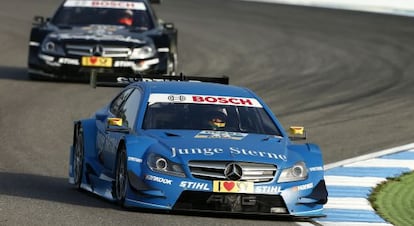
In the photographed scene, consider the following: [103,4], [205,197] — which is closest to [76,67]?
[103,4]

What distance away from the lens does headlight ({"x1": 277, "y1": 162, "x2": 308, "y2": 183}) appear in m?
11.0

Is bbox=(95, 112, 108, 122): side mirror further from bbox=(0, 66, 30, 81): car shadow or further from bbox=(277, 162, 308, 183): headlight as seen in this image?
bbox=(0, 66, 30, 81): car shadow

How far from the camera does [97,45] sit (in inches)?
828

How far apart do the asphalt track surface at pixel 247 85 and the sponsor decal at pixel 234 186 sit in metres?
0.25

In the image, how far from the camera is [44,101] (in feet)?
64.2

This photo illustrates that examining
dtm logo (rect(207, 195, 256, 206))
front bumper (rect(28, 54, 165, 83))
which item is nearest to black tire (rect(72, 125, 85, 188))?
dtm logo (rect(207, 195, 256, 206))

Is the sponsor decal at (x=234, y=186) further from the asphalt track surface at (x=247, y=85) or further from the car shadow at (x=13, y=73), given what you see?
the car shadow at (x=13, y=73)

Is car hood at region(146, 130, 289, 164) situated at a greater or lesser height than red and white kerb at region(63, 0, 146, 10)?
greater

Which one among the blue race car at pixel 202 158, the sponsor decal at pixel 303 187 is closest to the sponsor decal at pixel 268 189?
the blue race car at pixel 202 158

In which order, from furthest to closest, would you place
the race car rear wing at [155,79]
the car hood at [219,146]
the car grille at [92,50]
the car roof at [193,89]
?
the car grille at [92,50], the race car rear wing at [155,79], the car roof at [193,89], the car hood at [219,146]

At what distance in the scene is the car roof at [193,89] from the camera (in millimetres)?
12250

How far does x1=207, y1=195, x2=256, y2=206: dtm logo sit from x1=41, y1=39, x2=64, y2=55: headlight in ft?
35.0

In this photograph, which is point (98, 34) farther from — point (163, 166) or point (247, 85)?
point (163, 166)

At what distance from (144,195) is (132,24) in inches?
458
